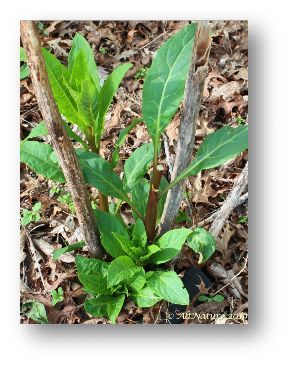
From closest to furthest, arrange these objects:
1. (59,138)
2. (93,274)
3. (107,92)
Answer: (59,138)
(107,92)
(93,274)

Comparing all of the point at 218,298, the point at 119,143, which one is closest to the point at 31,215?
the point at 119,143

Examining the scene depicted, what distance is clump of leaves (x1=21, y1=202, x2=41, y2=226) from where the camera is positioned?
5.93 ft

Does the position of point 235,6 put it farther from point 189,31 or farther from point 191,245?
point 191,245

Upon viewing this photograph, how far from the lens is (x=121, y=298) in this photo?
5.74 ft

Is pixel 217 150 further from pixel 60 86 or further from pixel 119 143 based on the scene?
pixel 60 86

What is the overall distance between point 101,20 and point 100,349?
3.09 feet

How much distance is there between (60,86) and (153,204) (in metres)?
0.41

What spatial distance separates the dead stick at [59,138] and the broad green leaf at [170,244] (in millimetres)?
170

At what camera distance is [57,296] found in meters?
1.82

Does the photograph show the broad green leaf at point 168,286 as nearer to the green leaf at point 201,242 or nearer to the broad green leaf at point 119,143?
the green leaf at point 201,242

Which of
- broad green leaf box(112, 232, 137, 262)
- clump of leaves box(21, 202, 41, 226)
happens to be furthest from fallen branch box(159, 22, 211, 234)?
clump of leaves box(21, 202, 41, 226)

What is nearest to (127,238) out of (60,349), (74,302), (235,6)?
(74,302)

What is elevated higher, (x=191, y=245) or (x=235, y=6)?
(x=235, y=6)

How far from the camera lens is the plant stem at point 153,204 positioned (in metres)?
1.68
